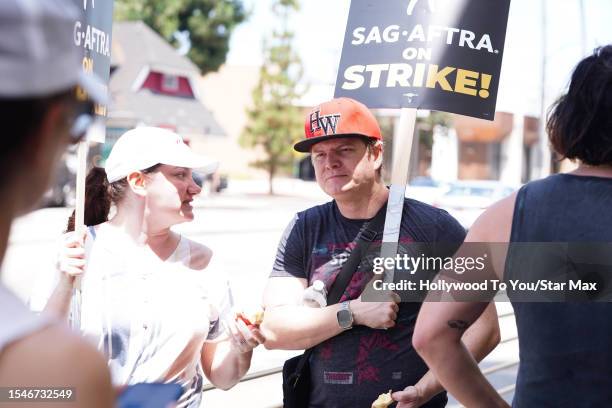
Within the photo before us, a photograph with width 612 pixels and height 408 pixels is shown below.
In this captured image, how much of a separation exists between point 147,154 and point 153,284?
492 mm

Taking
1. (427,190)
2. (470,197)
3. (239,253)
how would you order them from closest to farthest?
1. (239,253)
2. (470,197)
3. (427,190)

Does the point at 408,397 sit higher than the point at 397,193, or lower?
lower

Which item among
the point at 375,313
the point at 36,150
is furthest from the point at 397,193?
the point at 36,150

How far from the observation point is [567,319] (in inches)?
74.0

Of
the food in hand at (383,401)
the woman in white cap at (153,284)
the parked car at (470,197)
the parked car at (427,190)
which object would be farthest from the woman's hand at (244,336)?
the parked car at (427,190)

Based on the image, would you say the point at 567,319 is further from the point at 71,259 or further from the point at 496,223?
the point at 71,259

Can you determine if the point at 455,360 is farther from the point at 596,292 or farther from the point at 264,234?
the point at 264,234

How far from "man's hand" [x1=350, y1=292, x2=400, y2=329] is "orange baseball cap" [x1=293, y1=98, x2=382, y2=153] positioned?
656mm

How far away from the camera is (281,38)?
40062mm

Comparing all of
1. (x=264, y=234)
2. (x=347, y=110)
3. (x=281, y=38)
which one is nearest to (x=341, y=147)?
(x=347, y=110)

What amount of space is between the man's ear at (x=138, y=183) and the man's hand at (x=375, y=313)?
0.89 meters

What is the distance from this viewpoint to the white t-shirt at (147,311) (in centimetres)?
277

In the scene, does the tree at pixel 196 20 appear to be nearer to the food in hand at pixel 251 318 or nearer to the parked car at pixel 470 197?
the parked car at pixel 470 197

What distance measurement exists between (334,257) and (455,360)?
952 mm
